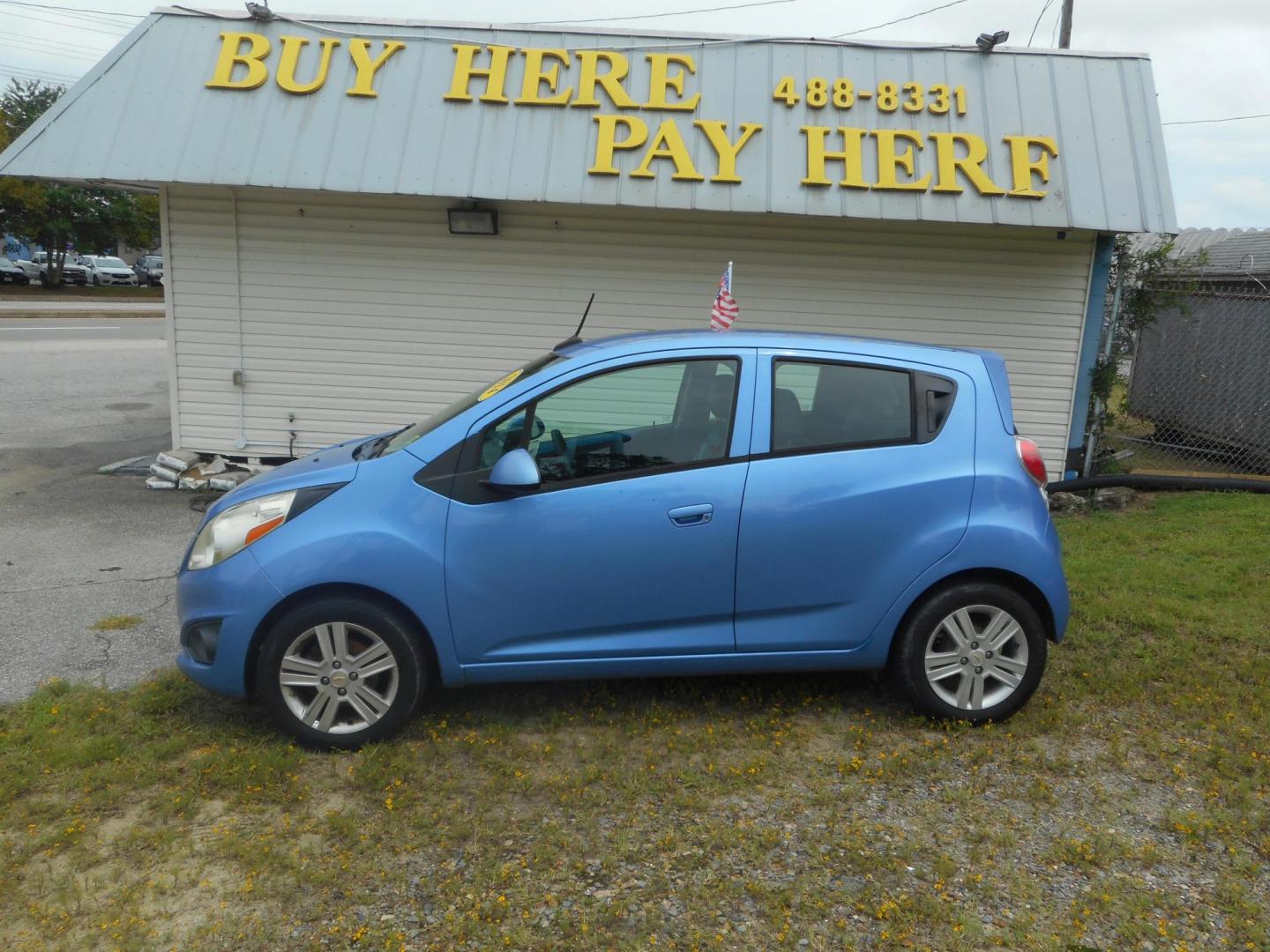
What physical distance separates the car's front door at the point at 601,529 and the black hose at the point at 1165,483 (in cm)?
572

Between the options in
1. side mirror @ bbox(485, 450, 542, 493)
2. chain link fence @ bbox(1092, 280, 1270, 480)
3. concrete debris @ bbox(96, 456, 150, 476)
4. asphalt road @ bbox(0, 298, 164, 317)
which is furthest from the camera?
asphalt road @ bbox(0, 298, 164, 317)

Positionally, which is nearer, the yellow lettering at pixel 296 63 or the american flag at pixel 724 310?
the american flag at pixel 724 310

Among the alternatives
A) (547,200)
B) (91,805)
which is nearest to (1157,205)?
(547,200)

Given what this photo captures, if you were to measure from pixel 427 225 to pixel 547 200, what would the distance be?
139 centimetres

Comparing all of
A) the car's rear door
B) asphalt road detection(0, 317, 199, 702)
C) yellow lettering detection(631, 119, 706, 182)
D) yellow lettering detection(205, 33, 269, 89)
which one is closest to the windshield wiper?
asphalt road detection(0, 317, 199, 702)

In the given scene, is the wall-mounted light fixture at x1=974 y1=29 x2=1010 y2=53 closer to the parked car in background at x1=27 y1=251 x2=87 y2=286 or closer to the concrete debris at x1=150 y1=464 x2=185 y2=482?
the concrete debris at x1=150 y1=464 x2=185 y2=482

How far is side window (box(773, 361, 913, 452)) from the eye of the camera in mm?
4430

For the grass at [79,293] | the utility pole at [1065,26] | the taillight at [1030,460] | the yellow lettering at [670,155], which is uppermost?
the utility pole at [1065,26]

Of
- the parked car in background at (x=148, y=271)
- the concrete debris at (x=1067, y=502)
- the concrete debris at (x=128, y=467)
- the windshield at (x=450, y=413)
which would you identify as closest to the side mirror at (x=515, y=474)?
the windshield at (x=450, y=413)

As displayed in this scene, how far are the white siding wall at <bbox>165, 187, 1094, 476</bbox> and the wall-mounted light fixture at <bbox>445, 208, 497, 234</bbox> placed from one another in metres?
0.15

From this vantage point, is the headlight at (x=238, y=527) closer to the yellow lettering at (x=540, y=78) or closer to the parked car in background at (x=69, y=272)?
the yellow lettering at (x=540, y=78)

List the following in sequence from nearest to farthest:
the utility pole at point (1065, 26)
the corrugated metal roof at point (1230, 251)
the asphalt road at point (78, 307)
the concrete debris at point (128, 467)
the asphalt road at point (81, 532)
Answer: the asphalt road at point (81, 532) → the concrete debris at point (128, 467) → the corrugated metal roof at point (1230, 251) → the utility pole at point (1065, 26) → the asphalt road at point (78, 307)

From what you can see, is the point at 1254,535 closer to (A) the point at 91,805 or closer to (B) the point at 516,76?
(B) the point at 516,76

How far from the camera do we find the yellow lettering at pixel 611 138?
28.0 feet
